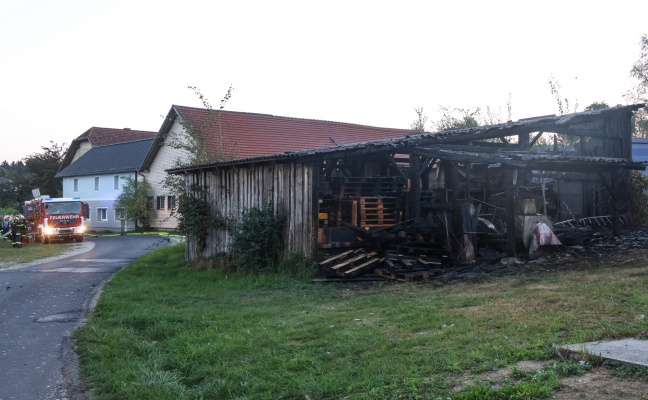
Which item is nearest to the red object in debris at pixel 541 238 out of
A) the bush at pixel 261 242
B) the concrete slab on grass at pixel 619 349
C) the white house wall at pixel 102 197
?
the bush at pixel 261 242

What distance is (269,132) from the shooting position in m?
39.8

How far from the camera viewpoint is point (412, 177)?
1655cm

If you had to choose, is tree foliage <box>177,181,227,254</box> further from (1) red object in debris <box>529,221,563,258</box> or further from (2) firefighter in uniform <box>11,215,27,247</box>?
(2) firefighter in uniform <box>11,215,27,247</box>

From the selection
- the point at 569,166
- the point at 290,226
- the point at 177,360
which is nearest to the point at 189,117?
the point at 290,226

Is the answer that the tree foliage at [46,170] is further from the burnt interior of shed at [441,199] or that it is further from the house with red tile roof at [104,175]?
the burnt interior of shed at [441,199]

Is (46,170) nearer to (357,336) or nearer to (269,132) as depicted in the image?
(269,132)

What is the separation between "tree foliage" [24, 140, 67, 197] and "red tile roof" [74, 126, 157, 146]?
7799 millimetres

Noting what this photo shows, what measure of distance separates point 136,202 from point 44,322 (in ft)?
117

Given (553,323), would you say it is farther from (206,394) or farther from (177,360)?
(177,360)

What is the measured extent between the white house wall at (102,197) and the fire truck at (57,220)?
10510 mm

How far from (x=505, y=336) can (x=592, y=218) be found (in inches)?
640

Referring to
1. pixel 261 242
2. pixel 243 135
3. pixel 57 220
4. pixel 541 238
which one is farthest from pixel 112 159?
pixel 541 238

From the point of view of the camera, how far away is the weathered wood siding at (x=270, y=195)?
15539 mm

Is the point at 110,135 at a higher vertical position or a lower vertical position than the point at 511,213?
higher
